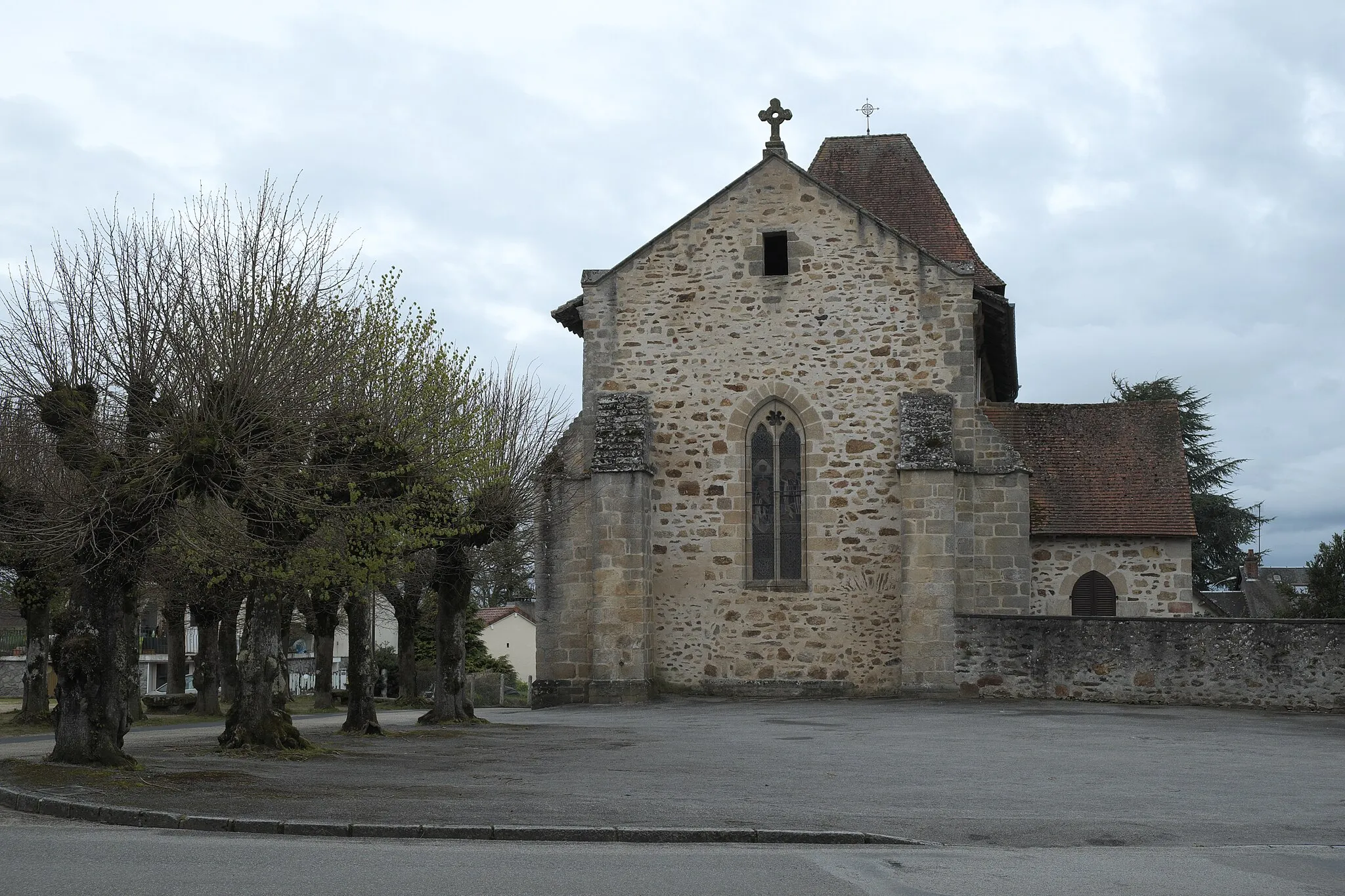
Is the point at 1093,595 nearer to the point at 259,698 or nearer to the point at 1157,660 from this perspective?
the point at 1157,660

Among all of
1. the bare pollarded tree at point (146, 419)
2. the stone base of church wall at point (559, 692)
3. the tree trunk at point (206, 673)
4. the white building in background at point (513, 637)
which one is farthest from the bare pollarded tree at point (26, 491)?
the white building in background at point (513, 637)

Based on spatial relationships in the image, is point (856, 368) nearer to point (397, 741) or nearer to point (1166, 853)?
point (397, 741)

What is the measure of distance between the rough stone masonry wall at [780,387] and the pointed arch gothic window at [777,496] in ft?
0.79

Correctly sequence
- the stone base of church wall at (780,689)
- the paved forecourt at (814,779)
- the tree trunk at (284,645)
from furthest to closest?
the tree trunk at (284,645)
the stone base of church wall at (780,689)
the paved forecourt at (814,779)

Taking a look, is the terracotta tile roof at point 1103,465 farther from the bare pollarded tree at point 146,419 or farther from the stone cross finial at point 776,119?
the bare pollarded tree at point 146,419

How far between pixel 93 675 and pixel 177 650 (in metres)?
24.4

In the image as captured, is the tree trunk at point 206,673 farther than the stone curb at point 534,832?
Yes

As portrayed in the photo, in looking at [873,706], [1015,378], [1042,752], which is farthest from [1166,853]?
[1015,378]

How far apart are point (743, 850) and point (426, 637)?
4391 cm

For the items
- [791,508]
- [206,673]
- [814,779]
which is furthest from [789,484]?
[206,673]

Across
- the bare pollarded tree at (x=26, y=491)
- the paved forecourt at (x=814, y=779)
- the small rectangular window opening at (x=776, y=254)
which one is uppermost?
the small rectangular window opening at (x=776, y=254)

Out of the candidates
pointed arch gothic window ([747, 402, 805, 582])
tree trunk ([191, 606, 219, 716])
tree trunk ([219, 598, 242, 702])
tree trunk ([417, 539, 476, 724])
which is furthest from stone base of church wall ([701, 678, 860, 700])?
tree trunk ([191, 606, 219, 716])

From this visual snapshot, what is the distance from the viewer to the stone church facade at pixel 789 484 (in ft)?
82.4

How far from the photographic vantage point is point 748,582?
85.6 feet
